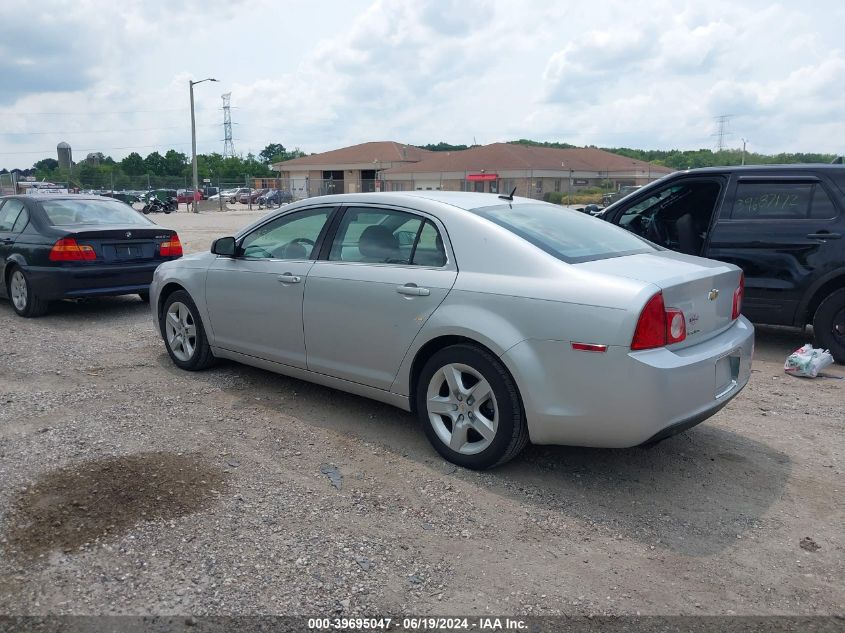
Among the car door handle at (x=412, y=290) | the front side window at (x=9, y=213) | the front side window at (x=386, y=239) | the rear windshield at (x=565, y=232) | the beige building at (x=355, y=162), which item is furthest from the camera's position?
the beige building at (x=355, y=162)

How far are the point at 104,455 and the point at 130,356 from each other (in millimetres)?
2550

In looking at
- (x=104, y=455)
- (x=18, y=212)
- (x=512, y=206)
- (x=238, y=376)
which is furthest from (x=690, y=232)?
(x=18, y=212)

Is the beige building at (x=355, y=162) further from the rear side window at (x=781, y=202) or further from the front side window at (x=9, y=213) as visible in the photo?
the rear side window at (x=781, y=202)

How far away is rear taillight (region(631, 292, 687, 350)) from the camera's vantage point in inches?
137

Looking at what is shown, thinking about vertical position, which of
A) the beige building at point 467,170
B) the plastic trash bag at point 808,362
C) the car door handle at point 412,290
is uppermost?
the beige building at point 467,170

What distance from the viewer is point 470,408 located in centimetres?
406

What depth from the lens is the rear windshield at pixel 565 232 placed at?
411 centimetres

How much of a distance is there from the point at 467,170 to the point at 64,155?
2382 inches

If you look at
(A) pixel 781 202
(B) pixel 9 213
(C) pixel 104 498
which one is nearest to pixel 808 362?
(A) pixel 781 202

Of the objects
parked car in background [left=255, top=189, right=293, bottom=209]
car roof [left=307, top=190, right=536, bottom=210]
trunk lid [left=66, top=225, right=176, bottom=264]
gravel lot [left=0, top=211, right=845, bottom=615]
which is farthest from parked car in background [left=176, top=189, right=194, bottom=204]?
car roof [left=307, top=190, right=536, bottom=210]

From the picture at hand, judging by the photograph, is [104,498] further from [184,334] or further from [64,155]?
[64,155]

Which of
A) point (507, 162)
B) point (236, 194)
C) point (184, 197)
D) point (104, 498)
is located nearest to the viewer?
point (104, 498)

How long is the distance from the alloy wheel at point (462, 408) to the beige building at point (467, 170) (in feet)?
129

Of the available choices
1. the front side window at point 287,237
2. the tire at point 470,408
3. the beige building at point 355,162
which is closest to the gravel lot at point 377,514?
the tire at point 470,408
